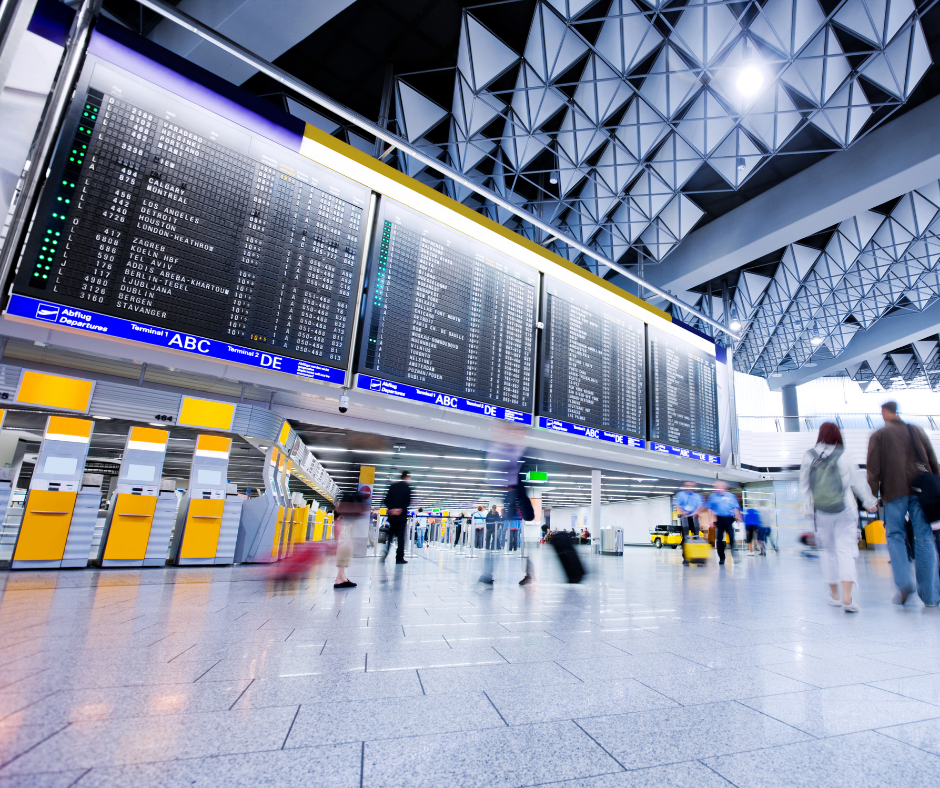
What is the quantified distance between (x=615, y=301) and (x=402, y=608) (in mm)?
11729

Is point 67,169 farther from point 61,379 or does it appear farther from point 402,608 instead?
point 402,608

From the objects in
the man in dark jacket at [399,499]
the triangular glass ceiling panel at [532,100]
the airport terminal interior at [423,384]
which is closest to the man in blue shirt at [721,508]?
the airport terminal interior at [423,384]

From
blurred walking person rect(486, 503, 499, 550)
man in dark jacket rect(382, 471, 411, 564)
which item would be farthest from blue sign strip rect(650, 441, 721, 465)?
man in dark jacket rect(382, 471, 411, 564)

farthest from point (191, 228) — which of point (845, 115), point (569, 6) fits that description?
point (845, 115)

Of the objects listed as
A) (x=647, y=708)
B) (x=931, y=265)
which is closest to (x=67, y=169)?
(x=647, y=708)

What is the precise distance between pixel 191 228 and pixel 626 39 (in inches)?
380

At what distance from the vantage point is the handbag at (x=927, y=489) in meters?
4.82

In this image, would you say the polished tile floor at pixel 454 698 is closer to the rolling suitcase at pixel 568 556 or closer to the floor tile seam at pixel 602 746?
the floor tile seam at pixel 602 746

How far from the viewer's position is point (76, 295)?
20.8 ft

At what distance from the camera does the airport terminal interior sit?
190 cm

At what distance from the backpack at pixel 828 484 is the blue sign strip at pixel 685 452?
890 centimetres

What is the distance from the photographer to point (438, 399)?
956 centimetres

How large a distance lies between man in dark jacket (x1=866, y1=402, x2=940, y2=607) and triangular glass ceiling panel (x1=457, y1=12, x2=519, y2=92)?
31.9 ft

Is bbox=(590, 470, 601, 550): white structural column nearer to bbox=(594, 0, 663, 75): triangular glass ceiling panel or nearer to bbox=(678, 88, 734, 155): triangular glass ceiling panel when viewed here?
bbox=(678, 88, 734, 155): triangular glass ceiling panel
